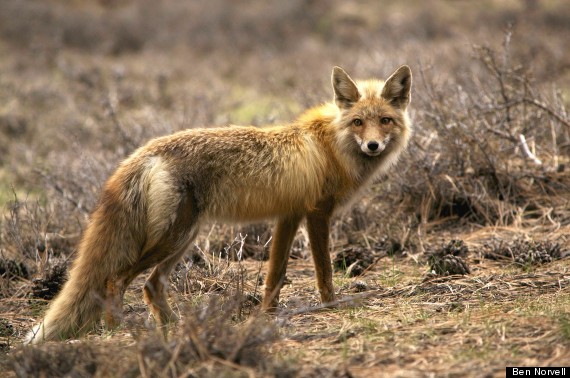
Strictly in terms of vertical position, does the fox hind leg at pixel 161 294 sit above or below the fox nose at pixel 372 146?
below

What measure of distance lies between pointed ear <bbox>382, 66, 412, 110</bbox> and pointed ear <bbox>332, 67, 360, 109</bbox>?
277mm

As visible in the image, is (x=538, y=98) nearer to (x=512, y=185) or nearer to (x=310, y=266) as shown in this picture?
(x=512, y=185)

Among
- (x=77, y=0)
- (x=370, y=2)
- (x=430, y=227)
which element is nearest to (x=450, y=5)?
(x=370, y=2)

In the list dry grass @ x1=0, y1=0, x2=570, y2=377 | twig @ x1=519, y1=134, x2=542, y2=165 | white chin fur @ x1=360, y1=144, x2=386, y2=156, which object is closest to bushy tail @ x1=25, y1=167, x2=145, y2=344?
dry grass @ x1=0, y1=0, x2=570, y2=377

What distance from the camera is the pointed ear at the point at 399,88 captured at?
606cm

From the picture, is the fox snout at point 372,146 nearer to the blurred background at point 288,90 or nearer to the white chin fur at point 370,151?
the white chin fur at point 370,151

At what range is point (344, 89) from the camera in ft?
20.0

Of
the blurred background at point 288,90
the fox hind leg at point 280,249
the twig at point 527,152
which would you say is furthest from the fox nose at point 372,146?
the twig at point 527,152

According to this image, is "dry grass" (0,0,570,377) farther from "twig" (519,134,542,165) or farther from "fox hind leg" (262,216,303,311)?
"fox hind leg" (262,216,303,311)

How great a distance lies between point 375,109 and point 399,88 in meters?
0.37

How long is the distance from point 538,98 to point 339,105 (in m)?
3.79

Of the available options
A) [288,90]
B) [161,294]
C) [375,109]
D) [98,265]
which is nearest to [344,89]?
[375,109]

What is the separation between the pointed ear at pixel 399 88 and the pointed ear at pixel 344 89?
277mm

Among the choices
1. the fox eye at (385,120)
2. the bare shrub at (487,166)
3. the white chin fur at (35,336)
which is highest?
the fox eye at (385,120)
